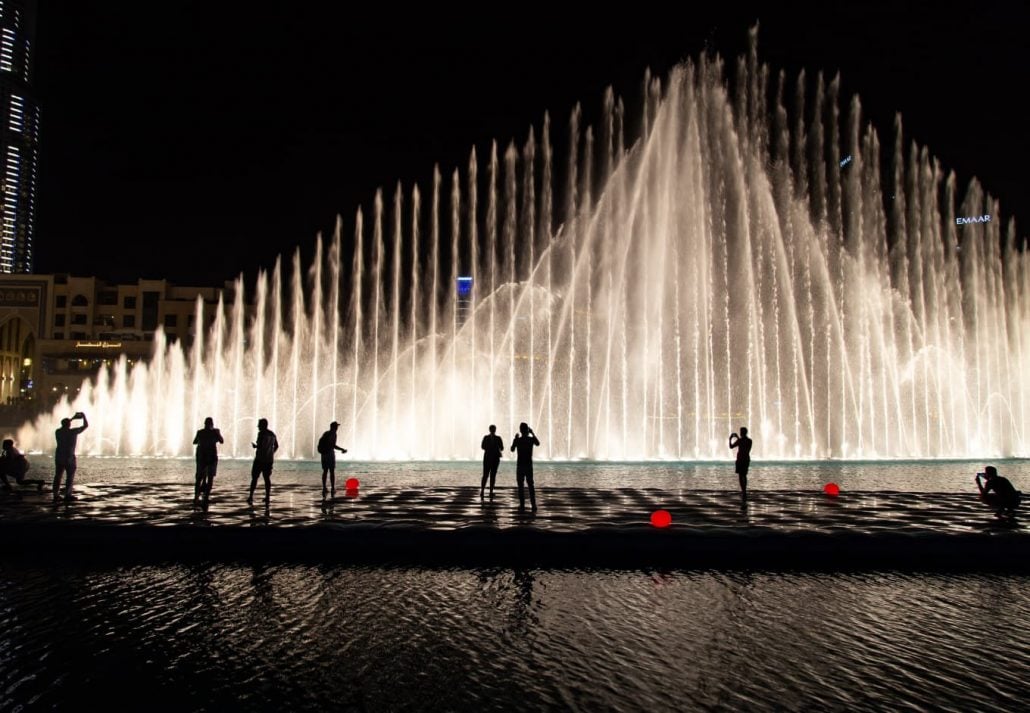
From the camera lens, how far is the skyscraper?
18312cm

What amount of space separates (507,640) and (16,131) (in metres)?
227

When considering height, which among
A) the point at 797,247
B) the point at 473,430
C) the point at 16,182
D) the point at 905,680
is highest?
the point at 16,182

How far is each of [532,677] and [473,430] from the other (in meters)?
26.1

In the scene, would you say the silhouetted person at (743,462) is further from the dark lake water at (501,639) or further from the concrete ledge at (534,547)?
the dark lake water at (501,639)

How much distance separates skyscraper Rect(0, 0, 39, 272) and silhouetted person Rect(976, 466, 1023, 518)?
8495 inches

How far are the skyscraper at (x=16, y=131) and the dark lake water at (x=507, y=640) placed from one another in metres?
213

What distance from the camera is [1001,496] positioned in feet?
41.2

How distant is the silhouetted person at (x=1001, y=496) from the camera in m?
12.4

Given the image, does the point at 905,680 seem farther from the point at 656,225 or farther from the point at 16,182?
the point at 16,182

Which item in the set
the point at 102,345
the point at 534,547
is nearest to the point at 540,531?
the point at 534,547

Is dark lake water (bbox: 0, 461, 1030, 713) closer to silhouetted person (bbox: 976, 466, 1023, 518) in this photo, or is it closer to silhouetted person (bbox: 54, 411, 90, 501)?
silhouetted person (bbox: 976, 466, 1023, 518)

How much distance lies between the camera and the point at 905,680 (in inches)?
226

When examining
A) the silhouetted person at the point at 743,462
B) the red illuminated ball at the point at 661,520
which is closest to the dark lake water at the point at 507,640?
the red illuminated ball at the point at 661,520

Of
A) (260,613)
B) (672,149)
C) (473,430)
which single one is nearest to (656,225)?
(672,149)
